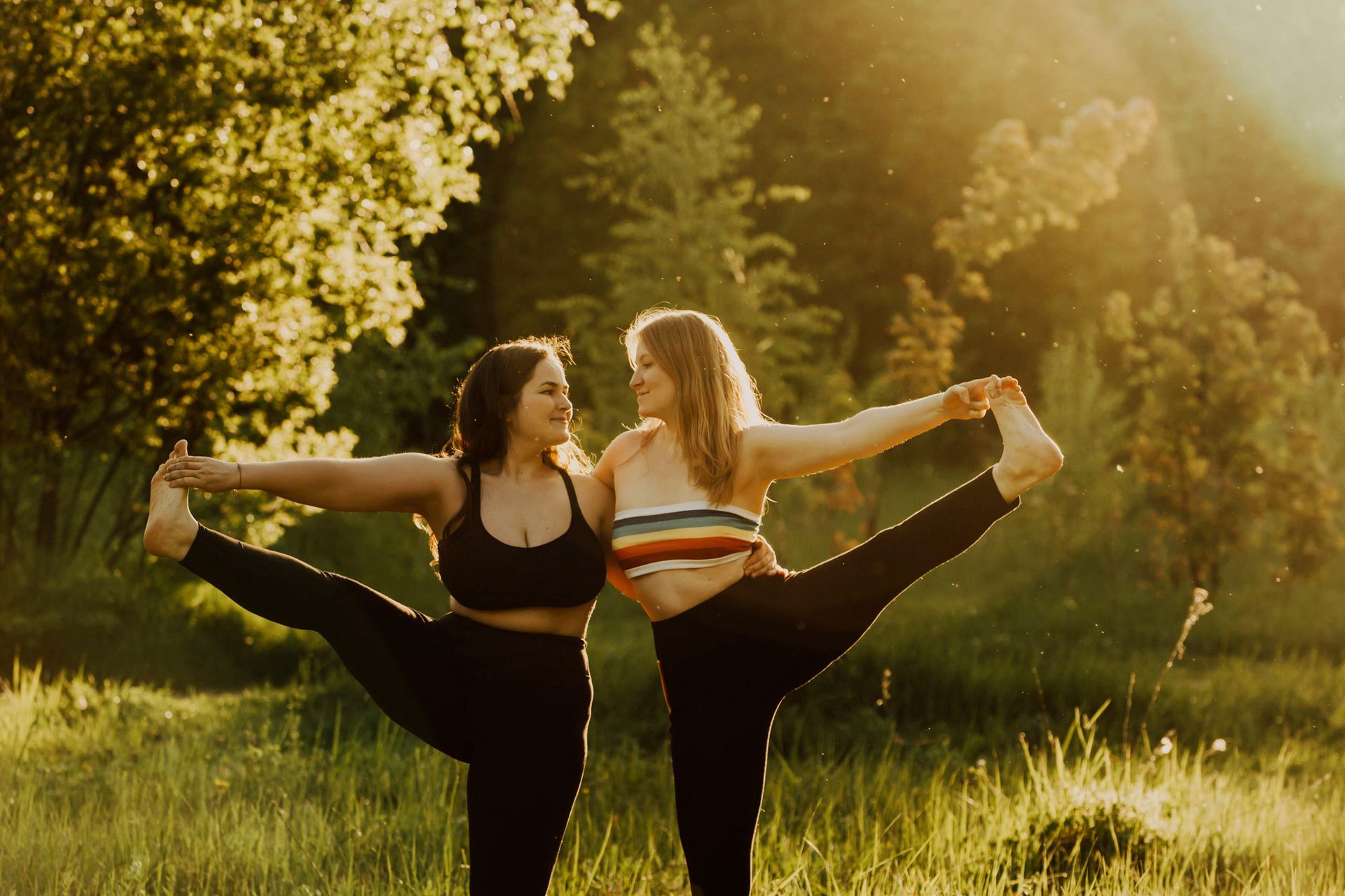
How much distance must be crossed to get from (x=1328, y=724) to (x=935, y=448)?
17595 mm

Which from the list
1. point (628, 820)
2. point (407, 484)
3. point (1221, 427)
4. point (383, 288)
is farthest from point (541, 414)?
point (1221, 427)

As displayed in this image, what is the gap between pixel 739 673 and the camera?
3695mm

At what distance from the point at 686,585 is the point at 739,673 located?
28 centimetres

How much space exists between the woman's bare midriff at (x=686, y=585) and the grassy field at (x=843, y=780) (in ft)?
4.64

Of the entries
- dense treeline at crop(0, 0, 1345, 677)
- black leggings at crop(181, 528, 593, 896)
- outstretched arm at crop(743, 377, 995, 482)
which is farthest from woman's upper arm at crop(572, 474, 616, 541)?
dense treeline at crop(0, 0, 1345, 677)

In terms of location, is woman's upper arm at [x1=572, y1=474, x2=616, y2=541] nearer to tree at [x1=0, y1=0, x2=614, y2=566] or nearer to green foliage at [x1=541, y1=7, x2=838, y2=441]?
tree at [x1=0, y1=0, x2=614, y2=566]

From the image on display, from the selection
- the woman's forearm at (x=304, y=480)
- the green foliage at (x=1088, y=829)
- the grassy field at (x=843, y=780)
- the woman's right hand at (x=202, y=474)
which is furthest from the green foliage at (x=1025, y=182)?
the woman's right hand at (x=202, y=474)

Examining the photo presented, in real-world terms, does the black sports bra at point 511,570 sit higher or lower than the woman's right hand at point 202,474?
lower

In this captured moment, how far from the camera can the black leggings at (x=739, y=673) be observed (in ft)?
12.0

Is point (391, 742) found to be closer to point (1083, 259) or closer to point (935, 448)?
point (935, 448)

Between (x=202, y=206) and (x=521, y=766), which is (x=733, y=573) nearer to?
(x=521, y=766)

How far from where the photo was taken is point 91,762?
21.5 ft

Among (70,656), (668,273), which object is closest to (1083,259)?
(668,273)

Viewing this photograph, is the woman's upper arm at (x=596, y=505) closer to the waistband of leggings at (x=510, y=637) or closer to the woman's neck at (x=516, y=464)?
the woman's neck at (x=516, y=464)
